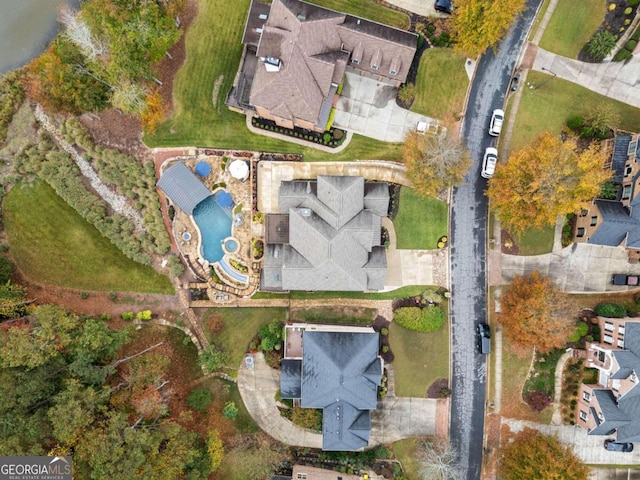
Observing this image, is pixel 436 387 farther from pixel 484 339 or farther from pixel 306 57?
pixel 306 57

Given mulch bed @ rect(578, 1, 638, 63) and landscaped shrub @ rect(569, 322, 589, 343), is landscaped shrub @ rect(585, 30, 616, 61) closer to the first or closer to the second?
mulch bed @ rect(578, 1, 638, 63)

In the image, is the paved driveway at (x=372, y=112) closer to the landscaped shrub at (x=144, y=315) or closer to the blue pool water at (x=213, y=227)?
the blue pool water at (x=213, y=227)

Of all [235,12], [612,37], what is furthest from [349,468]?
[612,37]

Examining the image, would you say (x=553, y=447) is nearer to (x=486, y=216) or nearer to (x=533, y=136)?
(x=486, y=216)

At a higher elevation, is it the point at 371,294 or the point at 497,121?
the point at 497,121

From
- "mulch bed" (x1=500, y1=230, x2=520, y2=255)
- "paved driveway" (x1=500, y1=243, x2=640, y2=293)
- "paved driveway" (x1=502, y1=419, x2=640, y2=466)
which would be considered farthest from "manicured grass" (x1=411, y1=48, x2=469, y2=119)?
"paved driveway" (x1=502, y1=419, x2=640, y2=466)

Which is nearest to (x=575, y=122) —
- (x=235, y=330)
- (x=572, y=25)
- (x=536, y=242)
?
(x=572, y=25)

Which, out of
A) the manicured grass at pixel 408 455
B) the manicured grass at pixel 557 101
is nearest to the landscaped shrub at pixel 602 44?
the manicured grass at pixel 557 101
